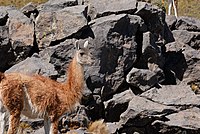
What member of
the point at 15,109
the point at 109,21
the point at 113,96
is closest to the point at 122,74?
the point at 113,96

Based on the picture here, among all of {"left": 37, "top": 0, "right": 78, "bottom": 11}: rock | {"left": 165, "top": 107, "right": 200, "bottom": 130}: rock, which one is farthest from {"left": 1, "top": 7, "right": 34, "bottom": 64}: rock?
{"left": 165, "top": 107, "right": 200, "bottom": 130}: rock

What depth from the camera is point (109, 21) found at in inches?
508

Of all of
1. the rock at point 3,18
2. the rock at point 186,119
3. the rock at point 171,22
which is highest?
the rock at point 3,18

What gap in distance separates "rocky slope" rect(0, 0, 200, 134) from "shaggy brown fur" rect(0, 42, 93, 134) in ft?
9.12

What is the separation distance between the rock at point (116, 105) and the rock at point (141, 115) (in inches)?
13.6

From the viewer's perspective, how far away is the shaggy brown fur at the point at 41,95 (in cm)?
786

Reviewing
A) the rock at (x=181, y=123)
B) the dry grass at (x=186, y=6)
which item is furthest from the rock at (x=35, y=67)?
the dry grass at (x=186, y=6)

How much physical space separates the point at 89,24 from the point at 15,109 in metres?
5.79

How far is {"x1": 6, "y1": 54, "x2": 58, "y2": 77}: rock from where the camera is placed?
11.6m

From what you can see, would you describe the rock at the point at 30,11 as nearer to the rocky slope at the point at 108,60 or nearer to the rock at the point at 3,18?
the rocky slope at the point at 108,60

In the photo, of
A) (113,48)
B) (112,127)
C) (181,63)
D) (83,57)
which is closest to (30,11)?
(113,48)

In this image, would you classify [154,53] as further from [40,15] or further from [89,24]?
[40,15]

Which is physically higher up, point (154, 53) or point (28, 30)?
point (28, 30)

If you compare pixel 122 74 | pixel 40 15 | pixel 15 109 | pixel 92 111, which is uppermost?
pixel 40 15
